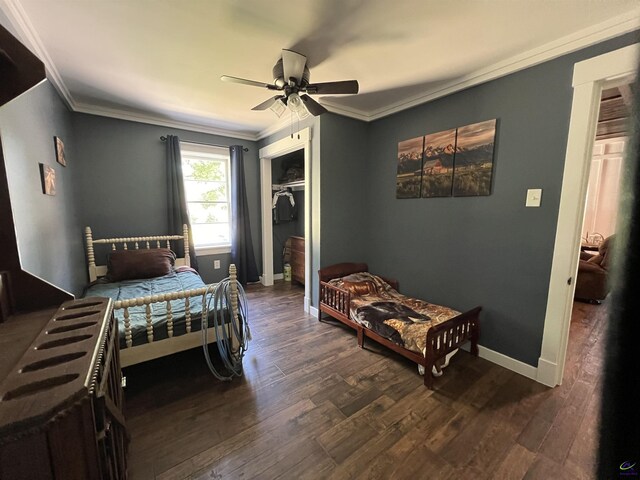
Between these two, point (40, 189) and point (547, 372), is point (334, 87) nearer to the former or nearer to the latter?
point (40, 189)

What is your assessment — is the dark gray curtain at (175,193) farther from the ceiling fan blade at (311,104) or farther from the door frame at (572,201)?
the door frame at (572,201)

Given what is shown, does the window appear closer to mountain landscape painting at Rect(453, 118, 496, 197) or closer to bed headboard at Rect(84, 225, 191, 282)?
bed headboard at Rect(84, 225, 191, 282)

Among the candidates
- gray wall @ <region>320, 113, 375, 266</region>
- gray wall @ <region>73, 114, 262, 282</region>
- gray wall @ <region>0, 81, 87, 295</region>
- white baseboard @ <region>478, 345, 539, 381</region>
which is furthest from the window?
white baseboard @ <region>478, 345, 539, 381</region>

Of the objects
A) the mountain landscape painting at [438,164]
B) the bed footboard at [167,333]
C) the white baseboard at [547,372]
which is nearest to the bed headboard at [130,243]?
the bed footboard at [167,333]

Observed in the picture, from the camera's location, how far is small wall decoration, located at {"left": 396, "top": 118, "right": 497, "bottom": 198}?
7.67 ft

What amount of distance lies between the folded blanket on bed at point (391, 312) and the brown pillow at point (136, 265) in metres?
1.94

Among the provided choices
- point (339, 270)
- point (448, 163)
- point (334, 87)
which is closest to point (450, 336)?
point (339, 270)

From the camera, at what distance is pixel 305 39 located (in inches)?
74.0

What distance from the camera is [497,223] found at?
7.55ft

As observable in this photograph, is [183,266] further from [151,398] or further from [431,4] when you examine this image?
[431,4]

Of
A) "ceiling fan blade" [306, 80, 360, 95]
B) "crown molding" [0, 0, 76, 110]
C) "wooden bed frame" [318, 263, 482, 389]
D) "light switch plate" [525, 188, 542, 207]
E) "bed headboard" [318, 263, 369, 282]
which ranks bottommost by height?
"wooden bed frame" [318, 263, 482, 389]

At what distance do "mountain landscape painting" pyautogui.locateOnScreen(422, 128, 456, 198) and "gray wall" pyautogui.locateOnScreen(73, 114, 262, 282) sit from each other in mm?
3002

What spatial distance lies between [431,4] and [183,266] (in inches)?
141

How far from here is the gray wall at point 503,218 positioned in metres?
1.99
